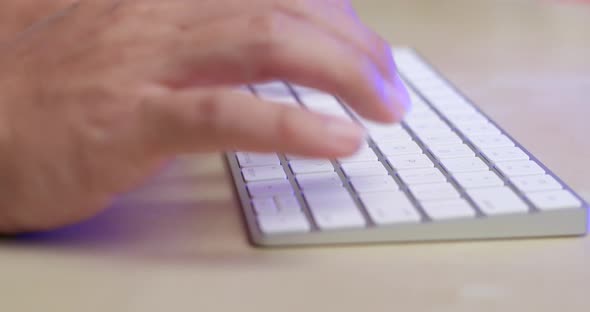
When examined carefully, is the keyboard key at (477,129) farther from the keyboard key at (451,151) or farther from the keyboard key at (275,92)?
→ the keyboard key at (275,92)

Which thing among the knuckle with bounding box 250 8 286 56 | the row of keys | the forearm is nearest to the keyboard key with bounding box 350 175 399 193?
the row of keys

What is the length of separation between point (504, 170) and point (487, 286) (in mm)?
119

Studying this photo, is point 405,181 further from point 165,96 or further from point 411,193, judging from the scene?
point 165,96

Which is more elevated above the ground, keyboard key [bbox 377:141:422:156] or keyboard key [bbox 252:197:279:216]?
keyboard key [bbox 377:141:422:156]

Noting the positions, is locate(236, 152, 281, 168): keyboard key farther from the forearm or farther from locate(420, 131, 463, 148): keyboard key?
the forearm

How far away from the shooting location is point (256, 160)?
1.77 ft

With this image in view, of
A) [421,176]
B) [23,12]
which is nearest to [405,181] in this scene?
[421,176]

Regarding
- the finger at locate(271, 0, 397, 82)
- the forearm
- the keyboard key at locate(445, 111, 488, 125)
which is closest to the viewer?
the finger at locate(271, 0, 397, 82)

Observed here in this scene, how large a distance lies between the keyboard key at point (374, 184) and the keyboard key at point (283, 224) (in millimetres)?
50

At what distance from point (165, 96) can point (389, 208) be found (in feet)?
0.49

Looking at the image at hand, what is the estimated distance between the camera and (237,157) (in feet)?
1.80

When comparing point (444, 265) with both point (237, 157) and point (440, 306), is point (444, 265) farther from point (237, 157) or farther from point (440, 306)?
point (237, 157)

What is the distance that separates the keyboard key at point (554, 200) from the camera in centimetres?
44

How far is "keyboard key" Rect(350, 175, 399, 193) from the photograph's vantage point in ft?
1.56
